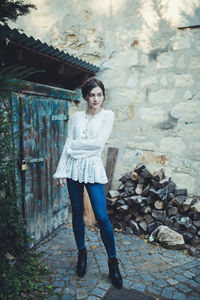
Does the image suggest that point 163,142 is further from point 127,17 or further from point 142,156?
point 127,17

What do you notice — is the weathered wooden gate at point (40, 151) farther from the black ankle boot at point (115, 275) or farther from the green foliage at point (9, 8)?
the black ankle boot at point (115, 275)

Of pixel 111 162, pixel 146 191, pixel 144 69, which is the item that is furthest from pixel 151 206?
pixel 144 69

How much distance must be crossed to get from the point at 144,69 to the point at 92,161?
7.63 ft

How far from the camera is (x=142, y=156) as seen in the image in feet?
13.2

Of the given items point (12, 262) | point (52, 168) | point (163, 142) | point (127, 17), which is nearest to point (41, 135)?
point (52, 168)

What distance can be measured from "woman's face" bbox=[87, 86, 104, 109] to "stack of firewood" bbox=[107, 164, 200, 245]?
5.68 ft

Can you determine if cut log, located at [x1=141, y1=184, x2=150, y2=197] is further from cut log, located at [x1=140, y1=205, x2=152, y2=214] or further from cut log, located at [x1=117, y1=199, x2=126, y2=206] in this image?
cut log, located at [x1=117, y1=199, x2=126, y2=206]

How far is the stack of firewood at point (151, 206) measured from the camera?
3469mm

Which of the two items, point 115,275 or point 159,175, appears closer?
point 115,275

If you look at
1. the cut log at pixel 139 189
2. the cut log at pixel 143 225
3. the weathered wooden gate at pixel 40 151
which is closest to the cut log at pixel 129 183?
the cut log at pixel 139 189

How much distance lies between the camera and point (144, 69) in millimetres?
3908

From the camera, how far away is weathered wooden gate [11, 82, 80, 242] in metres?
2.91

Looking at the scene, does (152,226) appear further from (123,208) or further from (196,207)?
(196,207)

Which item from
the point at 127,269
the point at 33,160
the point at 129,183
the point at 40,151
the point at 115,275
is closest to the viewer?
the point at 115,275
